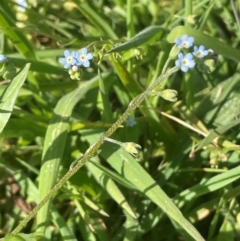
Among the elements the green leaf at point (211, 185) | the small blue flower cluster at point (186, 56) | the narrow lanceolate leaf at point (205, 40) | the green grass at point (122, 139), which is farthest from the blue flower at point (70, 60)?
the green leaf at point (211, 185)

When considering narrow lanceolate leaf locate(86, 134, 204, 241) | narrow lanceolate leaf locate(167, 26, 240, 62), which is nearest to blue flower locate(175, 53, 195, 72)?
narrow lanceolate leaf locate(167, 26, 240, 62)

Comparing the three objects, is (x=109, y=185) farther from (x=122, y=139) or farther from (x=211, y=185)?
(x=211, y=185)

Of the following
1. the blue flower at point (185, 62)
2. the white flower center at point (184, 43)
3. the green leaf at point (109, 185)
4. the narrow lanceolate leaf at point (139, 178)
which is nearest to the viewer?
the blue flower at point (185, 62)

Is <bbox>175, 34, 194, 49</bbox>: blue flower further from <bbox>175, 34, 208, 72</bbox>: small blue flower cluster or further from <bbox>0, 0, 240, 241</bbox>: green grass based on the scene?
<bbox>0, 0, 240, 241</bbox>: green grass

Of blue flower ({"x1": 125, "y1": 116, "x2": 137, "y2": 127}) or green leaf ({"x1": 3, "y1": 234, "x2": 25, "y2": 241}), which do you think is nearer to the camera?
green leaf ({"x1": 3, "y1": 234, "x2": 25, "y2": 241})

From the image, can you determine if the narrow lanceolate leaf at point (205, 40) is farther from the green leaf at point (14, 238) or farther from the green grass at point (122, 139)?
the green leaf at point (14, 238)

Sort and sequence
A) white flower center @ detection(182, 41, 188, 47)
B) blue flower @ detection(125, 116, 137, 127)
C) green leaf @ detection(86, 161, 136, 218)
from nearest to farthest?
white flower center @ detection(182, 41, 188, 47) < green leaf @ detection(86, 161, 136, 218) < blue flower @ detection(125, 116, 137, 127)

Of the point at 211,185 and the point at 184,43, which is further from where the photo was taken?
the point at 211,185

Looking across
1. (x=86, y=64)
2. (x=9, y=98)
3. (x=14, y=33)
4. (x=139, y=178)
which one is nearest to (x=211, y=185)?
(x=139, y=178)
